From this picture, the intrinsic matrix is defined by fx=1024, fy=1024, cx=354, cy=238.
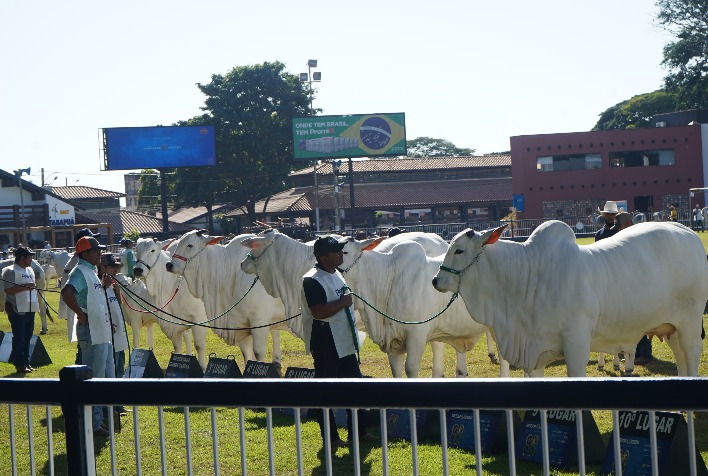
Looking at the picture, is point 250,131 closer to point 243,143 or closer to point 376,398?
point 243,143

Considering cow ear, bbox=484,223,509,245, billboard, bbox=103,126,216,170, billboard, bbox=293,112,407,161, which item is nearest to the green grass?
cow ear, bbox=484,223,509,245

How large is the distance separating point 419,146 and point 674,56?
53.9m

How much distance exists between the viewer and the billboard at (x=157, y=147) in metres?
58.4

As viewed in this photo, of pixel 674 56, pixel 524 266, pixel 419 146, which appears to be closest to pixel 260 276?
pixel 524 266

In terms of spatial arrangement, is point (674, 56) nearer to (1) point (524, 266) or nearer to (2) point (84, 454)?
(1) point (524, 266)

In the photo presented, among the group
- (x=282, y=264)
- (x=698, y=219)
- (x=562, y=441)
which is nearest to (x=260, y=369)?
(x=282, y=264)

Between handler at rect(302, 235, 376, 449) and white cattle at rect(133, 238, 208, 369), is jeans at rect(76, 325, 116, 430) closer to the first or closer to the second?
handler at rect(302, 235, 376, 449)

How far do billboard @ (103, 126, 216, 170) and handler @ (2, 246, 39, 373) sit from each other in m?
42.5

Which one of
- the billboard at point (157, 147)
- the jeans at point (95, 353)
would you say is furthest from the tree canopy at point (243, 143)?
the jeans at point (95, 353)

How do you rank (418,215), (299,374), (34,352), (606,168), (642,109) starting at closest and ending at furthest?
(299,374) < (34,352) < (606,168) < (418,215) < (642,109)

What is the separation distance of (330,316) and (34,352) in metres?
9.72

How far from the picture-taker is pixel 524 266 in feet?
29.8

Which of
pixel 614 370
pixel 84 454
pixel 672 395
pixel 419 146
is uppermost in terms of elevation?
pixel 419 146

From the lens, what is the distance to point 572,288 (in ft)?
29.1
